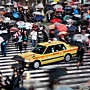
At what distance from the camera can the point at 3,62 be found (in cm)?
2255

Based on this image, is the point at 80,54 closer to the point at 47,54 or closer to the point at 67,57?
the point at 67,57

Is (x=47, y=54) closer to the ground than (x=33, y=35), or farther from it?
closer to the ground

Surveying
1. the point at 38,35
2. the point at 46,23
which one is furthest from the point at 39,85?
the point at 46,23

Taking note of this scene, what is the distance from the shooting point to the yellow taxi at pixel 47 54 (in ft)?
69.9

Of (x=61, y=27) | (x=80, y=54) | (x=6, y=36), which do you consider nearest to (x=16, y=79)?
(x=80, y=54)

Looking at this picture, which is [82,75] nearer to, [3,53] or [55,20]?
[3,53]

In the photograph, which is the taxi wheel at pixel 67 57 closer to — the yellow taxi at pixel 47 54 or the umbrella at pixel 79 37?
the yellow taxi at pixel 47 54

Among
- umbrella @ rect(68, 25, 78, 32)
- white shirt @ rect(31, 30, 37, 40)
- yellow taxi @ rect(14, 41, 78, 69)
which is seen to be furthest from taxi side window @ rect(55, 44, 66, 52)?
umbrella @ rect(68, 25, 78, 32)

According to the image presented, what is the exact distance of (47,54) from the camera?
2172cm

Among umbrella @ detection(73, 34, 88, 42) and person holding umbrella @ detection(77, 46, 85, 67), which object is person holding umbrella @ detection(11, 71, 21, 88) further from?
umbrella @ detection(73, 34, 88, 42)

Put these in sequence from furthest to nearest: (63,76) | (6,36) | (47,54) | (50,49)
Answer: (6,36), (50,49), (47,54), (63,76)

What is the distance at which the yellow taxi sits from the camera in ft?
69.9

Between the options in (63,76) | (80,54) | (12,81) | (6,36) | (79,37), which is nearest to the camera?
(12,81)

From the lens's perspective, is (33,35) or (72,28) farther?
(72,28)
